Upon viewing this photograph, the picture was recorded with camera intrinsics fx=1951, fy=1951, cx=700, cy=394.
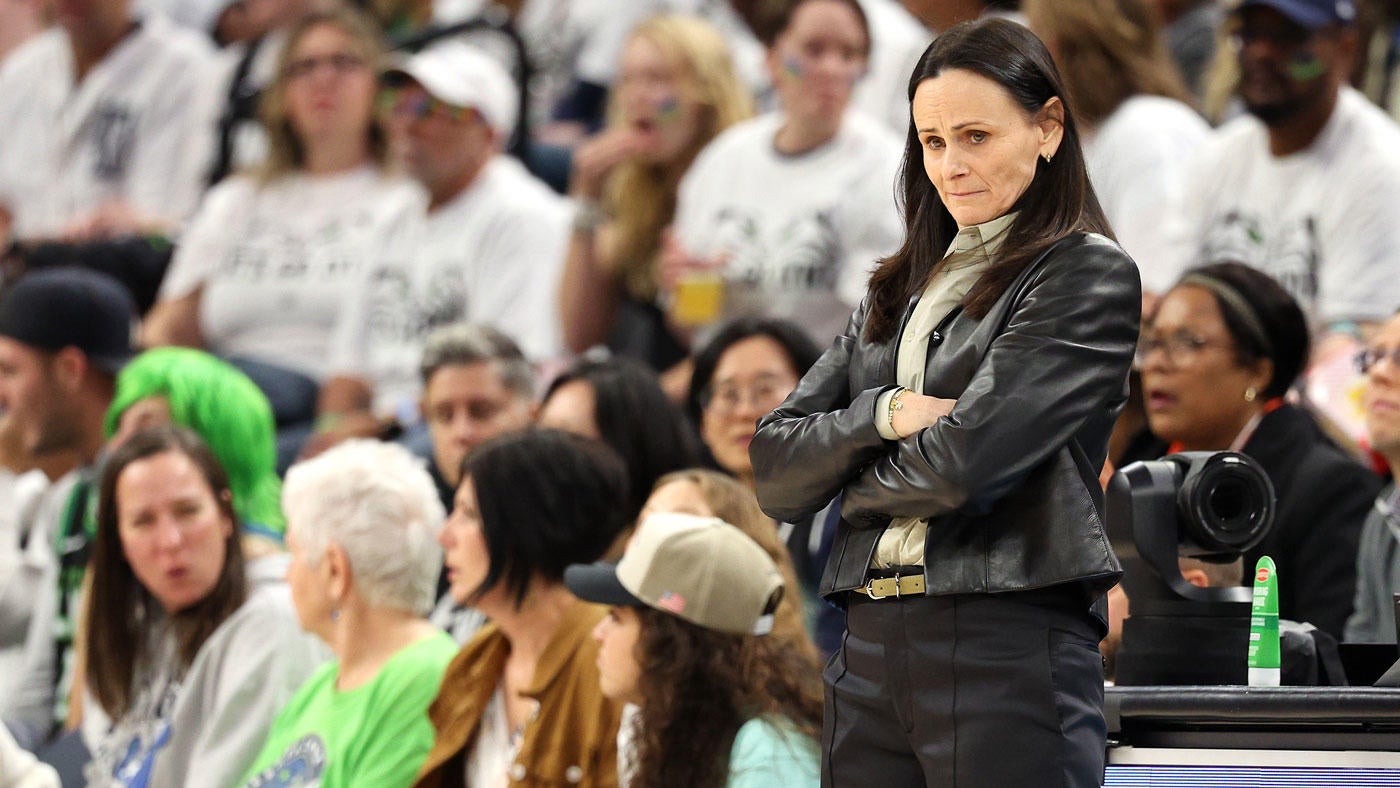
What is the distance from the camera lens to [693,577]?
3.26 m

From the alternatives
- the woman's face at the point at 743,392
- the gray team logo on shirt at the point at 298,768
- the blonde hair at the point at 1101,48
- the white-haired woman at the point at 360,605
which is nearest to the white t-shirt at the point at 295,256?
the woman's face at the point at 743,392

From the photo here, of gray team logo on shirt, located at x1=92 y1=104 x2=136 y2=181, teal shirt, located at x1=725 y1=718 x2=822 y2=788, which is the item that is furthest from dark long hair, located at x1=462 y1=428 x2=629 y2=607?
gray team logo on shirt, located at x1=92 y1=104 x2=136 y2=181

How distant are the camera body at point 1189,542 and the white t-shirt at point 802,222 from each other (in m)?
2.53

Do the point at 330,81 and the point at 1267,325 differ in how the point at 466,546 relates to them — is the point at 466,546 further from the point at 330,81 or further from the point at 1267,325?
the point at 330,81

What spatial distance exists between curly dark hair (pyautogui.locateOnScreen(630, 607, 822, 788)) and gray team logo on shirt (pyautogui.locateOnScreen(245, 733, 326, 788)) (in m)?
0.87

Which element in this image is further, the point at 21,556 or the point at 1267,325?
the point at 21,556

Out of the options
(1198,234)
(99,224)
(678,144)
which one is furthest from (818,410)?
(99,224)

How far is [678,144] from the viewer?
20.2 ft

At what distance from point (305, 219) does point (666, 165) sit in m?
1.36

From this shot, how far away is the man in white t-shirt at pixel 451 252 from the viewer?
243 inches

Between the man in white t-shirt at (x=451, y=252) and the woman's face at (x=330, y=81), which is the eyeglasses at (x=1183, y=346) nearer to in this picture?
the man in white t-shirt at (x=451, y=252)

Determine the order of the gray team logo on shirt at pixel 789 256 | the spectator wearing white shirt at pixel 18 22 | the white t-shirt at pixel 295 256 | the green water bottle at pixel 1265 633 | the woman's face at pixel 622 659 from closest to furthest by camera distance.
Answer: the green water bottle at pixel 1265 633 < the woman's face at pixel 622 659 < the gray team logo on shirt at pixel 789 256 < the white t-shirt at pixel 295 256 < the spectator wearing white shirt at pixel 18 22

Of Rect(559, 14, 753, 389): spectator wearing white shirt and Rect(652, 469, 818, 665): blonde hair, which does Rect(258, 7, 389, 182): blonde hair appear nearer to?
Rect(559, 14, 753, 389): spectator wearing white shirt

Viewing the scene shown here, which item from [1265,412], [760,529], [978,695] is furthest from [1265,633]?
Result: [1265,412]
